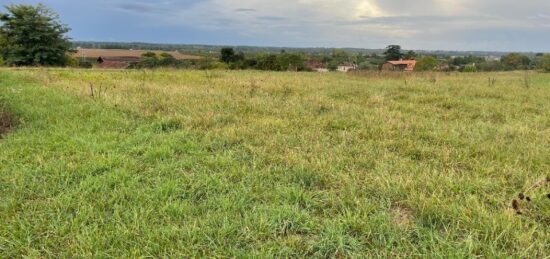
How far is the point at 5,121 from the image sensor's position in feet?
19.3

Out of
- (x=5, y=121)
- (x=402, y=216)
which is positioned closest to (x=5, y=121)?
(x=5, y=121)

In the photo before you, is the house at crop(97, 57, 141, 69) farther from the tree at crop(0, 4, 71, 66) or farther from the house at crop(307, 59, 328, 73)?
the house at crop(307, 59, 328, 73)

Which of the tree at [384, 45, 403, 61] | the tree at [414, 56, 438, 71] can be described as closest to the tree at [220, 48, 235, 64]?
the tree at [414, 56, 438, 71]

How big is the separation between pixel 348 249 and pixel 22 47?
3365 cm

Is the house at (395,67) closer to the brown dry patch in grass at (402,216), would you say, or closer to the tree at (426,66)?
the tree at (426,66)

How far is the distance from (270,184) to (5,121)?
477 cm

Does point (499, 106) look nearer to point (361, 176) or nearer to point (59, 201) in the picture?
point (361, 176)

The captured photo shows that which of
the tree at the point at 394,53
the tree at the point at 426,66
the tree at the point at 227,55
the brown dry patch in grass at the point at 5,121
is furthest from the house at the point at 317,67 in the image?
the brown dry patch in grass at the point at 5,121

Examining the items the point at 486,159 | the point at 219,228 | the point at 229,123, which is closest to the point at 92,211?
the point at 219,228

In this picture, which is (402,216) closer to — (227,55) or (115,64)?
(115,64)

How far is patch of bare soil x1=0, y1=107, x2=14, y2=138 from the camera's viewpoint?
17.8 feet

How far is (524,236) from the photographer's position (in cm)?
228

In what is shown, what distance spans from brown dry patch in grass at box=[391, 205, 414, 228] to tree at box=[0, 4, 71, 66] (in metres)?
32.2

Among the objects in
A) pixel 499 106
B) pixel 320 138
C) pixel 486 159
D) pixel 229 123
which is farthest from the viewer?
pixel 499 106
